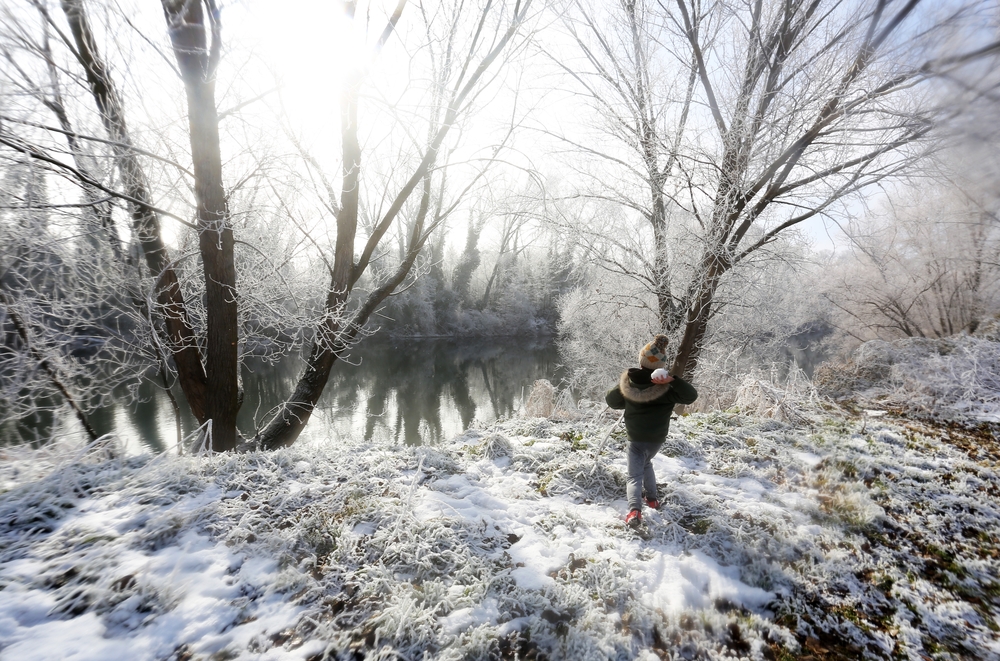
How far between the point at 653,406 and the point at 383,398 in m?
14.1

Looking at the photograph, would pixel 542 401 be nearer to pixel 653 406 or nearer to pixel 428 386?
pixel 653 406

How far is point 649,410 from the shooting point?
3445 millimetres

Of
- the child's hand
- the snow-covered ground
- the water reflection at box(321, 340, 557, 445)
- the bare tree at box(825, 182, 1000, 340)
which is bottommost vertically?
the water reflection at box(321, 340, 557, 445)

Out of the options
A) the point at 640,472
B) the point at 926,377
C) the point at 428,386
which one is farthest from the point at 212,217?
the point at 428,386

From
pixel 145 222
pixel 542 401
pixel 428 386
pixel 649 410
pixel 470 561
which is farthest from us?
pixel 428 386

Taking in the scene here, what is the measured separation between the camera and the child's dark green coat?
3.40 m

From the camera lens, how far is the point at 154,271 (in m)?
4.52

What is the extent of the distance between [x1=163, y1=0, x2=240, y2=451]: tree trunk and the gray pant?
4.04 metres

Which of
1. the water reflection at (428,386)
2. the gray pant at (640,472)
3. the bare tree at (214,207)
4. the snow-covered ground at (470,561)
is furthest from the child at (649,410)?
the water reflection at (428,386)

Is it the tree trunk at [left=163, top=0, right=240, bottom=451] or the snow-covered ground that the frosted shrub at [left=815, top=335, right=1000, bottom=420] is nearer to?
the snow-covered ground

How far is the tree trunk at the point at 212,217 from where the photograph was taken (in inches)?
138

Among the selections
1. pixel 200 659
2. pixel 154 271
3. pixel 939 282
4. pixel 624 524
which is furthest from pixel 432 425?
pixel 939 282

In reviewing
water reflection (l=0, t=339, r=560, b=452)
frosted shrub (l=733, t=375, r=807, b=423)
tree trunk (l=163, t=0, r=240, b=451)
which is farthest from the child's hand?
water reflection (l=0, t=339, r=560, b=452)

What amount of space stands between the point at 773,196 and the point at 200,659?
24.2 ft
